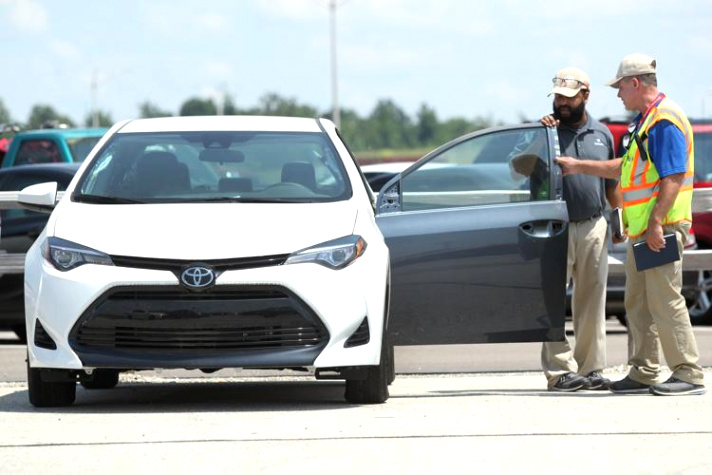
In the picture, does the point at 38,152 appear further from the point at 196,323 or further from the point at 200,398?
the point at 196,323

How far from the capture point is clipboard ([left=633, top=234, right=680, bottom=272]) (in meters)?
8.93

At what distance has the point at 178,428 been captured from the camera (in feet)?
24.9

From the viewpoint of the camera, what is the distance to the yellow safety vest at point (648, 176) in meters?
8.97

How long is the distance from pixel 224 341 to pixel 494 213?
1920 millimetres

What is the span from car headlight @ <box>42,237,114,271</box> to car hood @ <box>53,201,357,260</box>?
0.03 metres

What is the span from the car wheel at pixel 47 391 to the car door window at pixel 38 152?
10.6 metres

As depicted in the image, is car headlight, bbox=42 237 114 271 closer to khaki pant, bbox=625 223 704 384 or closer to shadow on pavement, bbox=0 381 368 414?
shadow on pavement, bbox=0 381 368 414

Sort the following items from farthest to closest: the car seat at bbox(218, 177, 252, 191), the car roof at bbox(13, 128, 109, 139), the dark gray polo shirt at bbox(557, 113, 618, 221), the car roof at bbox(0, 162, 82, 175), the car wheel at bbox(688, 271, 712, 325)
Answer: the car roof at bbox(13, 128, 109, 139), the car wheel at bbox(688, 271, 712, 325), the car roof at bbox(0, 162, 82, 175), the dark gray polo shirt at bbox(557, 113, 618, 221), the car seat at bbox(218, 177, 252, 191)

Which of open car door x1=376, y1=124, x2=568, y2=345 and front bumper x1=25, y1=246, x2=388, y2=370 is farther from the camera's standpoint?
open car door x1=376, y1=124, x2=568, y2=345

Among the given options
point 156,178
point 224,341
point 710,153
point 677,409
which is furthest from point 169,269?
point 710,153

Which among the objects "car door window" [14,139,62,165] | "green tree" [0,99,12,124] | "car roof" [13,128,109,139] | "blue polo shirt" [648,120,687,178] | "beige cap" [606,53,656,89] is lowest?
"green tree" [0,99,12,124]

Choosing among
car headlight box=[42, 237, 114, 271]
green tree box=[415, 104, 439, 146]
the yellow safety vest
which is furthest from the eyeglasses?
green tree box=[415, 104, 439, 146]

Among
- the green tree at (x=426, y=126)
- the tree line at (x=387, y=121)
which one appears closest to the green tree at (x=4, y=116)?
the tree line at (x=387, y=121)

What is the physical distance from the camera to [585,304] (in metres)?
9.52
